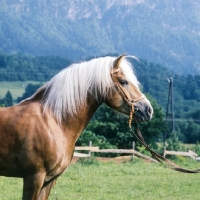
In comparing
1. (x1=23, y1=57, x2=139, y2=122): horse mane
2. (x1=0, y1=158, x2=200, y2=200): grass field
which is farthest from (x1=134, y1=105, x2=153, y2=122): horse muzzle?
(x1=0, y1=158, x2=200, y2=200): grass field

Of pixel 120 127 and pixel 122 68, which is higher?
pixel 122 68

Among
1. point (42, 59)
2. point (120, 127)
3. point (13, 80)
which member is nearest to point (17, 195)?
point (120, 127)

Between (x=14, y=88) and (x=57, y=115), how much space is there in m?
112

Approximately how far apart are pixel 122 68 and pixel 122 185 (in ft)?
24.9

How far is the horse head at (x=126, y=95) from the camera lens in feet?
21.2

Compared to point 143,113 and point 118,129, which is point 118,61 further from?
point 118,129

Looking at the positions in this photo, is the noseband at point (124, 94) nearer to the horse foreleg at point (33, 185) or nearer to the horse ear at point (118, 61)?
the horse ear at point (118, 61)

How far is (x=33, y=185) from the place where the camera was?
603 centimetres

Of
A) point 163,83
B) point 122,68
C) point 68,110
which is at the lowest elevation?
point 163,83

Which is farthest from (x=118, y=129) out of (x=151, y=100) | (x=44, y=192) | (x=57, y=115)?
(x=57, y=115)

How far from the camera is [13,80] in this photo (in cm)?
12506

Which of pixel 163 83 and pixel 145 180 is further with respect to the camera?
pixel 163 83

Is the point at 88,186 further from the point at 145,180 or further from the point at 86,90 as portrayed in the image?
the point at 86,90

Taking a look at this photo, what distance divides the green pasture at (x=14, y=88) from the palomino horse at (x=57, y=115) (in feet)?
326
